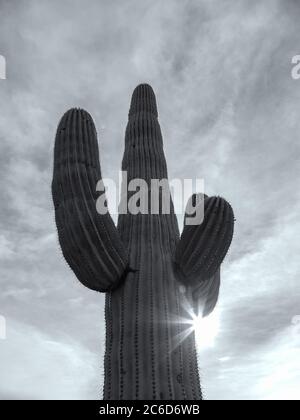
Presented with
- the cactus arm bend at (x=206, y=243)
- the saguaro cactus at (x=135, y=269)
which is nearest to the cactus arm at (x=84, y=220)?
the saguaro cactus at (x=135, y=269)

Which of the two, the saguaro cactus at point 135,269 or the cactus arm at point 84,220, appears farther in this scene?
the cactus arm at point 84,220

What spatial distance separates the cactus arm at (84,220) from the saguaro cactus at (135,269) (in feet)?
0.04

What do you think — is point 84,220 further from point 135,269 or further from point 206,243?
point 206,243

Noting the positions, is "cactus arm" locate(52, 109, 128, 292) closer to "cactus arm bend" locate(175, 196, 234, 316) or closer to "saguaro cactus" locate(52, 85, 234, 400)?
"saguaro cactus" locate(52, 85, 234, 400)

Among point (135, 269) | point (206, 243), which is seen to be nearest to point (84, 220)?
point (135, 269)

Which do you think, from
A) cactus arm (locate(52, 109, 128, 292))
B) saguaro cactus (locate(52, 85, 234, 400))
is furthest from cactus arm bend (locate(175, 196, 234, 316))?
cactus arm (locate(52, 109, 128, 292))

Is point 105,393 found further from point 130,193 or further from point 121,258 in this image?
point 130,193

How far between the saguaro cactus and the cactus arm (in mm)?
12

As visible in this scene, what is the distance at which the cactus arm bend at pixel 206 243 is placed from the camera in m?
5.30

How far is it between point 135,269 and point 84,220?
3.27ft

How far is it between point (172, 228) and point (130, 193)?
831 millimetres

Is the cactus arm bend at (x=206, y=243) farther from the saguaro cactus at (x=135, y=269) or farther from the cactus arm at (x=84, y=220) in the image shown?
the cactus arm at (x=84, y=220)

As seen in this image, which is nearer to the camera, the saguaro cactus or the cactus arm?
the saguaro cactus

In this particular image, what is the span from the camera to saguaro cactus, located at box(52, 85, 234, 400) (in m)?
5.00
